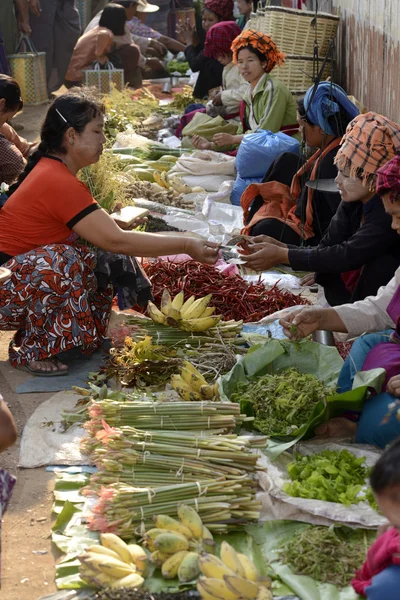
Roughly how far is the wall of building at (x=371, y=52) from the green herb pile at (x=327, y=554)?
3.72 metres

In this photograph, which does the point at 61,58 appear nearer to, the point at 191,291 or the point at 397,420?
the point at 191,291

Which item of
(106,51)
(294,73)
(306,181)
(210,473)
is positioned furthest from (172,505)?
(106,51)

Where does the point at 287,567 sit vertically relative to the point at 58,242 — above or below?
below

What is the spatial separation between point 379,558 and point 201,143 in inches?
250

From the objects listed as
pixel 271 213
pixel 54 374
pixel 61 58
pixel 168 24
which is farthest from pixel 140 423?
pixel 168 24

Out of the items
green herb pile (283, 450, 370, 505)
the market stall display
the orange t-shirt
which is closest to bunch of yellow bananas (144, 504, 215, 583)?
the market stall display

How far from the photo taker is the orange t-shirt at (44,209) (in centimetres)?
425

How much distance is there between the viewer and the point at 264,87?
7.32 m

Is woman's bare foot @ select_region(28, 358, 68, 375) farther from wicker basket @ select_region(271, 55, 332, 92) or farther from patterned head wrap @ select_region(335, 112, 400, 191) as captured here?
wicker basket @ select_region(271, 55, 332, 92)

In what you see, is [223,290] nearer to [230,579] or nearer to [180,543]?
[180,543]

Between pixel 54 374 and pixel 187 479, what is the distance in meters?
1.61

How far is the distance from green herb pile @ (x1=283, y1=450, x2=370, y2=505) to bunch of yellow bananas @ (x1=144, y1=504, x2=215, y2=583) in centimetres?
40

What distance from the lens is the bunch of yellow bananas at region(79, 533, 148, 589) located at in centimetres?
258

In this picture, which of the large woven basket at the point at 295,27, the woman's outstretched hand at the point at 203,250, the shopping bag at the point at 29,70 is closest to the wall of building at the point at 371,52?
the large woven basket at the point at 295,27
